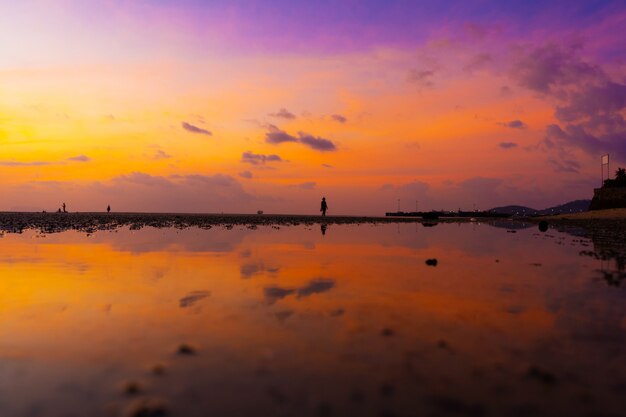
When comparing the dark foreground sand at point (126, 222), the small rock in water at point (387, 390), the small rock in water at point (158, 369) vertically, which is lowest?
the small rock in water at point (387, 390)

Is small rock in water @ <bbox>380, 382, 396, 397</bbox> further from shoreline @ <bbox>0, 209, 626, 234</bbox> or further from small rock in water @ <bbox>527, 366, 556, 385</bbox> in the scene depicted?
shoreline @ <bbox>0, 209, 626, 234</bbox>

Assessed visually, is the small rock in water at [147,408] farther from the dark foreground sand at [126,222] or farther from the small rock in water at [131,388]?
the dark foreground sand at [126,222]

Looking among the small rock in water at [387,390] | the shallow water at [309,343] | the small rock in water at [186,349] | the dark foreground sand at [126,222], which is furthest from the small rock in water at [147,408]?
the dark foreground sand at [126,222]

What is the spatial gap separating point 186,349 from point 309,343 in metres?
1.81

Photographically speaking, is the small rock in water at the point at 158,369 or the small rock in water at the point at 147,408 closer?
the small rock in water at the point at 147,408

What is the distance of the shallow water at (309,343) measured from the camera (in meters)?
4.89

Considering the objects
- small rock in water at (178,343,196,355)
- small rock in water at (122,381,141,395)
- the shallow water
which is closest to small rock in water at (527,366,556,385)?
the shallow water

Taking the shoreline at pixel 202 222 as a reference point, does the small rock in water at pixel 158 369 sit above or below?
below

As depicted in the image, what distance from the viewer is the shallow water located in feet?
16.0

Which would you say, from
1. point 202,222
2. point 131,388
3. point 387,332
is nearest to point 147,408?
point 131,388

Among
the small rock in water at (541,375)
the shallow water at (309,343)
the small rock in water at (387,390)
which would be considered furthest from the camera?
the small rock in water at (541,375)

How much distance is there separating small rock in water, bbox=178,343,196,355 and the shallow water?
0.03 metres

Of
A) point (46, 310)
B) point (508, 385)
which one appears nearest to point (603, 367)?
point (508, 385)

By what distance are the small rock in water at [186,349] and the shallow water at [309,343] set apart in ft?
0.10
